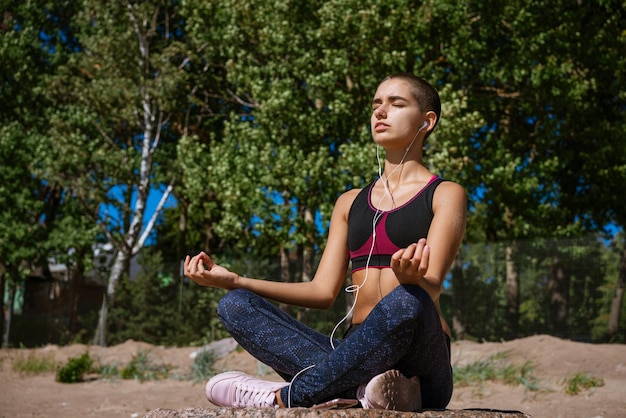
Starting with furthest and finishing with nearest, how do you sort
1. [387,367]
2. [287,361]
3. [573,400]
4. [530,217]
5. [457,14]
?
[530,217], [457,14], [573,400], [287,361], [387,367]

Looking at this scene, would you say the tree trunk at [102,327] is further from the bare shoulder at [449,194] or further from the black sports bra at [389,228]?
the bare shoulder at [449,194]

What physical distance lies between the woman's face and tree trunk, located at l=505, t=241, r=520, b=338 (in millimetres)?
12418

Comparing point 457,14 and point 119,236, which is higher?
point 457,14

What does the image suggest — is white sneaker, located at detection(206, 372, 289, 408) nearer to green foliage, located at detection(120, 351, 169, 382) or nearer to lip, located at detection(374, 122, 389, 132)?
lip, located at detection(374, 122, 389, 132)

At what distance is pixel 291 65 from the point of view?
17.3 metres

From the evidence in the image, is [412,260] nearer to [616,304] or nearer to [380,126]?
[380,126]

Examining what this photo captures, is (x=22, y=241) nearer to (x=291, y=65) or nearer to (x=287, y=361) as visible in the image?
(x=291, y=65)

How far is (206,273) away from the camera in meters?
2.96

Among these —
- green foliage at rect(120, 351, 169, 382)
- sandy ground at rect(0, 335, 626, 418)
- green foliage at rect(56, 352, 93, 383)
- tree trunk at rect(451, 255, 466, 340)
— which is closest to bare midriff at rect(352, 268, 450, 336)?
sandy ground at rect(0, 335, 626, 418)

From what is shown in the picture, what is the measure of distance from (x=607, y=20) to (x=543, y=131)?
114 inches

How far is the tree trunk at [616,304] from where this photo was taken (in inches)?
555

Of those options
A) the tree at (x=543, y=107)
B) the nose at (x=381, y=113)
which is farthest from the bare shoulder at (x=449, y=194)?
the tree at (x=543, y=107)

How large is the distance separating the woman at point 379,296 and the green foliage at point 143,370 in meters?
9.14

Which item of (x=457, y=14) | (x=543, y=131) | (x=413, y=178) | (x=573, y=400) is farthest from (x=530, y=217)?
(x=413, y=178)
